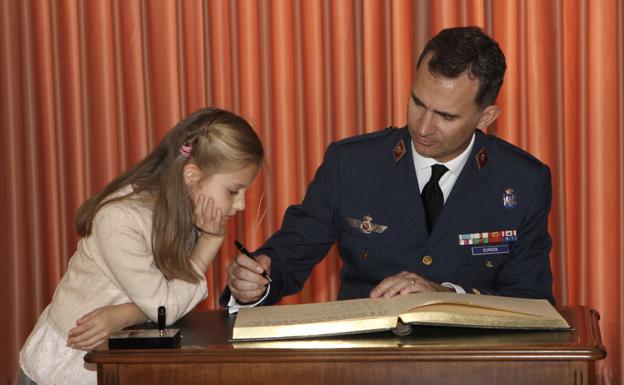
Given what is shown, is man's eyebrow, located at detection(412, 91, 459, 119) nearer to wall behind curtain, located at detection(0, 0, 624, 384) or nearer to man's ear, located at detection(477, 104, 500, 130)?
man's ear, located at detection(477, 104, 500, 130)

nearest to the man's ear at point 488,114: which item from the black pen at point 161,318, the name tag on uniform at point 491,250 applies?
the name tag on uniform at point 491,250

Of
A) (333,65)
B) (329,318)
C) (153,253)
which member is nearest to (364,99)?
(333,65)

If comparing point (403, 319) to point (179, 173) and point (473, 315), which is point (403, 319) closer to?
point (473, 315)

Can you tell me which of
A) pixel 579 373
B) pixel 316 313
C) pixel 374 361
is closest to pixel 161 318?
pixel 316 313

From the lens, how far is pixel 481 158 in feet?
8.88

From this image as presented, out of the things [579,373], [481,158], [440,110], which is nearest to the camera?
[579,373]

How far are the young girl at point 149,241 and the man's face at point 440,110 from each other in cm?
46

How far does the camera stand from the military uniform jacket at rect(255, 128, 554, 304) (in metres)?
2.60

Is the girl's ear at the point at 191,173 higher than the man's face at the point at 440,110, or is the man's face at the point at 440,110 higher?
the man's face at the point at 440,110

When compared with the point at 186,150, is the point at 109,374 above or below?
below

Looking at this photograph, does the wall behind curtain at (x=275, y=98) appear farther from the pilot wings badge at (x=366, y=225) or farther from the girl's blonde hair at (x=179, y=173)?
the girl's blonde hair at (x=179, y=173)

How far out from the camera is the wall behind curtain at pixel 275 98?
3.62 metres

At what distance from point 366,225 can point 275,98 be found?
1.27 m

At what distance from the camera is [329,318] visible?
187 centimetres
